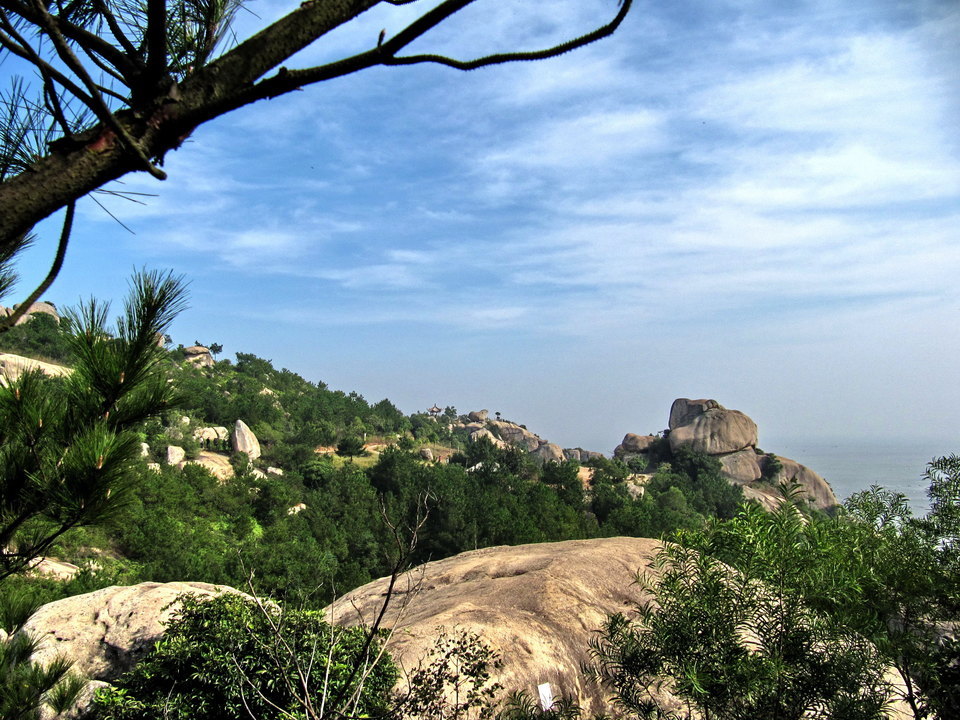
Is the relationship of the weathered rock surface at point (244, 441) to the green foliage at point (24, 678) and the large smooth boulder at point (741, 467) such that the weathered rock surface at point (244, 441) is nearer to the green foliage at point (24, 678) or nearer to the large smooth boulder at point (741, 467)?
the green foliage at point (24, 678)

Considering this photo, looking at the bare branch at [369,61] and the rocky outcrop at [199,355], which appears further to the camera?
the rocky outcrop at [199,355]

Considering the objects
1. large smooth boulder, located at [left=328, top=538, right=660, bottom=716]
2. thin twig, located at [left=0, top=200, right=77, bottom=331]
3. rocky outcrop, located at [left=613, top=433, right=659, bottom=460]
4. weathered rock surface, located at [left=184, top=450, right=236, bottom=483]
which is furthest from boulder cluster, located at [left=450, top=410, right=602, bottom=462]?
thin twig, located at [left=0, top=200, right=77, bottom=331]

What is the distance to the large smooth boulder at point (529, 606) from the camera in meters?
7.88

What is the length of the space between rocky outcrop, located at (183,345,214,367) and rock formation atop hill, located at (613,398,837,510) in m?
46.2

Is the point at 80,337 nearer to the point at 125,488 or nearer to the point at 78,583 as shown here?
the point at 125,488

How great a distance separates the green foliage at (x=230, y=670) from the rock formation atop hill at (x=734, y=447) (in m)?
58.1

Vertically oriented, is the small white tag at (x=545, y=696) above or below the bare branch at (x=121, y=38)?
below

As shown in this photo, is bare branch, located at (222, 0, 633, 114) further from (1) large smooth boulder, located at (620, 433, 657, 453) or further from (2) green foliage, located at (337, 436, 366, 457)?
(1) large smooth boulder, located at (620, 433, 657, 453)

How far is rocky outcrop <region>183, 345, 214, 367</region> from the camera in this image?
6412cm

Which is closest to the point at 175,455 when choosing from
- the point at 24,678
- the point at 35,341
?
the point at 35,341

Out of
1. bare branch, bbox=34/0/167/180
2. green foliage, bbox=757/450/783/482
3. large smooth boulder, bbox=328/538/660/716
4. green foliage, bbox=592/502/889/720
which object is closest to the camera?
bare branch, bbox=34/0/167/180

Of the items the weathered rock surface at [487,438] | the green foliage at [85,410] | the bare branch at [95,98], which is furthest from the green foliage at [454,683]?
the weathered rock surface at [487,438]

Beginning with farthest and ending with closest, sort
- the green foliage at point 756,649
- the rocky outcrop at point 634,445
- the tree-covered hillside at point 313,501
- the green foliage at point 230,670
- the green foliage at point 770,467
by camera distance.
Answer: the rocky outcrop at point 634,445, the green foliage at point 770,467, the tree-covered hillside at point 313,501, the green foliage at point 230,670, the green foliage at point 756,649

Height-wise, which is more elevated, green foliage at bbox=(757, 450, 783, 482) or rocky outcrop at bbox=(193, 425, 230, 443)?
rocky outcrop at bbox=(193, 425, 230, 443)
